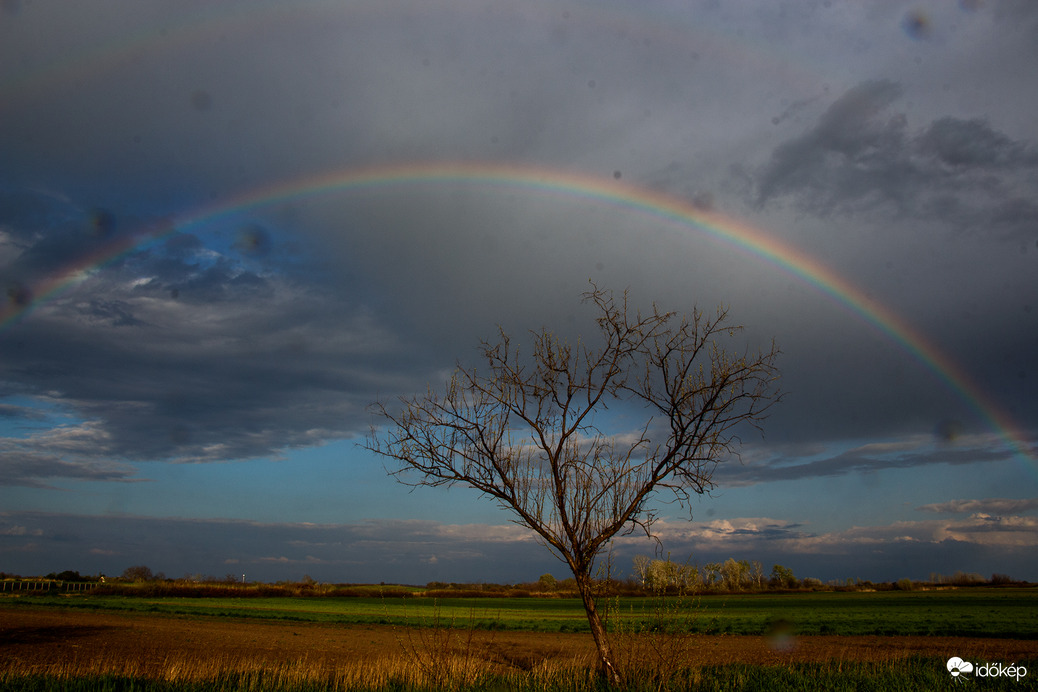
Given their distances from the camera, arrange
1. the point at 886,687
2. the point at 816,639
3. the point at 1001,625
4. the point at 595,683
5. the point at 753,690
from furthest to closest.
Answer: the point at 1001,625 < the point at 816,639 < the point at 886,687 < the point at 753,690 < the point at 595,683

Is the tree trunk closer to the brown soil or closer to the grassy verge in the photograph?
the grassy verge

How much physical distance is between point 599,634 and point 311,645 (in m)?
26.1

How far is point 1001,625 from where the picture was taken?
39.7 m

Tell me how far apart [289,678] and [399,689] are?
3001 millimetres

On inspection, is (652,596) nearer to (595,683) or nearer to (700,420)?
(595,683)

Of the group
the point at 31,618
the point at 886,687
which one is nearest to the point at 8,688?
the point at 886,687

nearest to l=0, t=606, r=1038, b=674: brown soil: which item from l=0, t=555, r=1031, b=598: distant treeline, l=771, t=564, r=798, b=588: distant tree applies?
l=0, t=555, r=1031, b=598: distant treeline

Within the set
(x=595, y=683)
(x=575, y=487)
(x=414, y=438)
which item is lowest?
(x=595, y=683)

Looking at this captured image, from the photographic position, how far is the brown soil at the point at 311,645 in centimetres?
2344

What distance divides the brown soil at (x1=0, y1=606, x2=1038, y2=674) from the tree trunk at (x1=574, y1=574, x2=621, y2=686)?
485 inches

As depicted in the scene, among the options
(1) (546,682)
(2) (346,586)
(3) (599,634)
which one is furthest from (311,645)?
(2) (346,586)

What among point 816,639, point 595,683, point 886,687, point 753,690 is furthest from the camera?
point 816,639

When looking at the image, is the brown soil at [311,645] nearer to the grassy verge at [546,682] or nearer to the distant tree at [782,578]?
the grassy verge at [546,682]

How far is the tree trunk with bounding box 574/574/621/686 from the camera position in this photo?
897 centimetres
